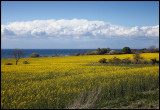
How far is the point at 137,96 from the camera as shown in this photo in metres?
9.59

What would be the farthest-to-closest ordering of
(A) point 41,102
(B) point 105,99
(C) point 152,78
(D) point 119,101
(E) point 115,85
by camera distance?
(C) point 152,78
(E) point 115,85
(B) point 105,99
(D) point 119,101
(A) point 41,102

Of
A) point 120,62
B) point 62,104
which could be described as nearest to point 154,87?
point 62,104

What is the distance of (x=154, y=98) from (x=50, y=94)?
6.01 m

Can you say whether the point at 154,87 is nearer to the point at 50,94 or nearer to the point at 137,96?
the point at 137,96

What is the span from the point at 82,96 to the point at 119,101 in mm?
2080

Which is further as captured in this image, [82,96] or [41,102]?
[82,96]

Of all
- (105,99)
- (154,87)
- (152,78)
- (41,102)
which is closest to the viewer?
(41,102)

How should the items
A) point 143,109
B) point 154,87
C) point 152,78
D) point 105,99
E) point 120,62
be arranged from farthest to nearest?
1. point 120,62
2. point 152,78
3. point 154,87
4. point 105,99
5. point 143,109

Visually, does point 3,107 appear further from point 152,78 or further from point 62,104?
point 152,78

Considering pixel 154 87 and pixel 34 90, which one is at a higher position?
pixel 34 90

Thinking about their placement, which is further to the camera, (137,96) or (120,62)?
A: (120,62)

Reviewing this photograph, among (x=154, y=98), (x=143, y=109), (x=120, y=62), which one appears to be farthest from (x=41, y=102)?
(x=120, y=62)

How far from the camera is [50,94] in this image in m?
8.91

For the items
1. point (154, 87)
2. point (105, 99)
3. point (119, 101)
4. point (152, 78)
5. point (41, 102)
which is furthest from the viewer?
point (152, 78)
